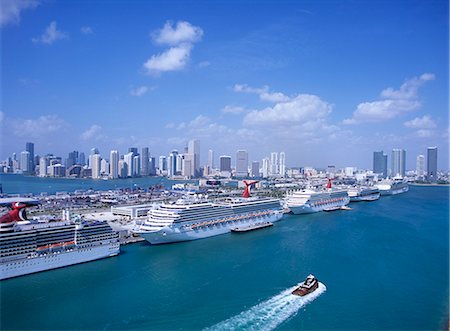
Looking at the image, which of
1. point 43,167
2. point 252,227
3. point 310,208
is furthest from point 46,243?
point 43,167

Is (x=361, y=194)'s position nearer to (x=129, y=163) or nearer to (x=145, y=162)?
(x=129, y=163)

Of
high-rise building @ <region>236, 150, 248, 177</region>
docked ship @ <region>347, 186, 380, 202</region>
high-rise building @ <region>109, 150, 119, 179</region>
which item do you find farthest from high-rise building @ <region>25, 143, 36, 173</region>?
docked ship @ <region>347, 186, 380, 202</region>

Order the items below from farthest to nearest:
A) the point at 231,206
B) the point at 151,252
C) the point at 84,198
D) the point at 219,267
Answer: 1. the point at 84,198
2. the point at 231,206
3. the point at 151,252
4. the point at 219,267

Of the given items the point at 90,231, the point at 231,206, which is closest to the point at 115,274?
the point at 90,231

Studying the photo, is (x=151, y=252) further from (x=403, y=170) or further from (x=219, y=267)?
(x=403, y=170)

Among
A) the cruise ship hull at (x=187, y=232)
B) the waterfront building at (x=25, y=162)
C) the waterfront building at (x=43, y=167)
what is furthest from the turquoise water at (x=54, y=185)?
the cruise ship hull at (x=187, y=232)

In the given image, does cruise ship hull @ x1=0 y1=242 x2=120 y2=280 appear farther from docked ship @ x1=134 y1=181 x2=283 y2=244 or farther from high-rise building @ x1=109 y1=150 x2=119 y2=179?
high-rise building @ x1=109 y1=150 x2=119 y2=179

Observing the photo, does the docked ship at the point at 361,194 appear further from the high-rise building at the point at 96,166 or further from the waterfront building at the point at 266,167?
the high-rise building at the point at 96,166
